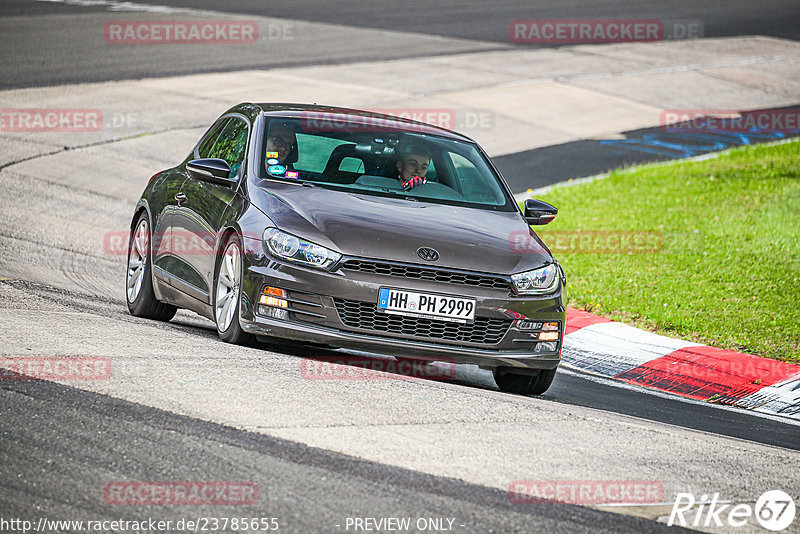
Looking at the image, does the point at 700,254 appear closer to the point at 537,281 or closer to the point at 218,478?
the point at 537,281

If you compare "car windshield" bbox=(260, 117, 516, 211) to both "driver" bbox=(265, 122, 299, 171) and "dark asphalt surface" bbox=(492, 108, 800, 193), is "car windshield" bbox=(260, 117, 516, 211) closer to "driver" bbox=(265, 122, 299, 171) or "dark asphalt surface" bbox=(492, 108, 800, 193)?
"driver" bbox=(265, 122, 299, 171)

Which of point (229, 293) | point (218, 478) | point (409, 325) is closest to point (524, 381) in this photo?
point (409, 325)

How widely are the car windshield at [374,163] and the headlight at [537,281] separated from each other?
905 millimetres

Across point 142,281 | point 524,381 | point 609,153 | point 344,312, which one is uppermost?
point 344,312

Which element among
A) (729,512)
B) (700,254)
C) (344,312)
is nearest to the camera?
(729,512)

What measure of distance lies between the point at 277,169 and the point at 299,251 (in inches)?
44.1

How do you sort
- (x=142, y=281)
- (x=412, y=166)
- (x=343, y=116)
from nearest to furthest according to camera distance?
(x=412, y=166)
(x=343, y=116)
(x=142, y=281)

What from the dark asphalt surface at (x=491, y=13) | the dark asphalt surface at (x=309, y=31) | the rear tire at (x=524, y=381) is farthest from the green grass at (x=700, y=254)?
the dark asphalt surface at (x=491, y=13)

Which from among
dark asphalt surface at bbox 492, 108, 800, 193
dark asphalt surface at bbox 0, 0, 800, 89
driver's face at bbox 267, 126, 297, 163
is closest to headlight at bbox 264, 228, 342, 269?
driver's face at bbox 267, 126, 297, 163

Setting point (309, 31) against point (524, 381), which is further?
point (309, 31)

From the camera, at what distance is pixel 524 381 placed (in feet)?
25.7

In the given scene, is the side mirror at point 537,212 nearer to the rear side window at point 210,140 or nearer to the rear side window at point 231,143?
the rear side window at point 231,143

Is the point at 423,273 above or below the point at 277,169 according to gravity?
below

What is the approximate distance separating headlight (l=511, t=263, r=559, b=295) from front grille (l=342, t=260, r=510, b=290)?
0.63ft
